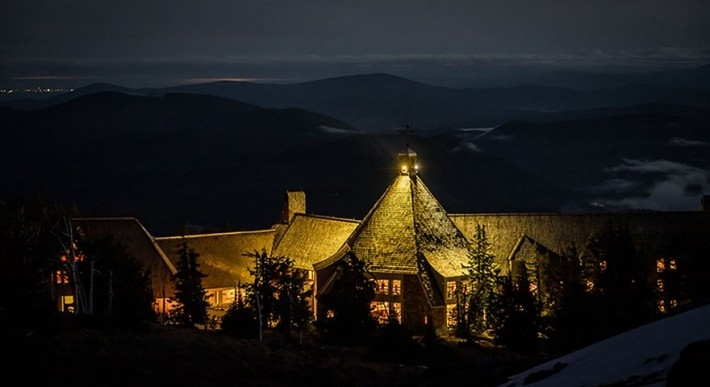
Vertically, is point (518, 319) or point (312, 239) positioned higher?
point (312, 239)

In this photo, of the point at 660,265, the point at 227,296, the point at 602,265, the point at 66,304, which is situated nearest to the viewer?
the point at 602,265

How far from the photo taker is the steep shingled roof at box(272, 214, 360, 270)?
75.8 meters

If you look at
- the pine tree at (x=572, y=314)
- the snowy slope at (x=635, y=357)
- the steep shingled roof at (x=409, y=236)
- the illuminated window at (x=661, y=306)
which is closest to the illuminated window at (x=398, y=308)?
the steep shingled roof at (x=409, y=236)

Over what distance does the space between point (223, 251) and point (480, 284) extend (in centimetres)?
2571

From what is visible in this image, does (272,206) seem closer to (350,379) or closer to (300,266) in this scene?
(300,266)

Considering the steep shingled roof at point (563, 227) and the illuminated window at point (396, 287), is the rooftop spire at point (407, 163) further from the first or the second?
the illuminated window at point (396, 287)

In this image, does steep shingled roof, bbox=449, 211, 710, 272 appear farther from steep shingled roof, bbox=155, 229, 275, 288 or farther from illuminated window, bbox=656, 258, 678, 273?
steep shingled roof, bbox=155, 229, 275, 288

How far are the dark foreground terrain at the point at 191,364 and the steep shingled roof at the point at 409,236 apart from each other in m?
17.8

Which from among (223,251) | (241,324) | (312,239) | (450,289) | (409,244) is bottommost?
(241,324)

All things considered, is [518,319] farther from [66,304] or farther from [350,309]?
[66,304]

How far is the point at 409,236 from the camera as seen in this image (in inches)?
2694

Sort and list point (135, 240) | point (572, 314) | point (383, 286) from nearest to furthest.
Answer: point (572, 314), point (383, 286), point (135, 240)

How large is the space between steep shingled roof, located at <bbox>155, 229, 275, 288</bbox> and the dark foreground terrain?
2944 centimetres

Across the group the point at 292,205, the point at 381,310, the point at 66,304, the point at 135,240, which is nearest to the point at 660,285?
the point at 381,310
